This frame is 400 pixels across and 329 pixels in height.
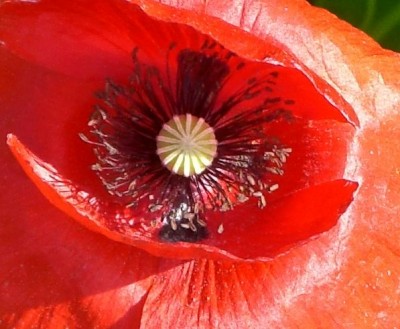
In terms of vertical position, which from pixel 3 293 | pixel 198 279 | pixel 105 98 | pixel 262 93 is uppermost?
pixel 262 93

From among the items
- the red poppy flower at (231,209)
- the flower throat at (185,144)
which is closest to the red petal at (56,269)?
the red poppy flower at (231,209)

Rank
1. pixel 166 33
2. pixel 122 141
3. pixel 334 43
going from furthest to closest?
pixel 122 141
pixel 334 43
pixel 166 33

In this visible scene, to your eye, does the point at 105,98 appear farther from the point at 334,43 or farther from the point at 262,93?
the point at 334,43

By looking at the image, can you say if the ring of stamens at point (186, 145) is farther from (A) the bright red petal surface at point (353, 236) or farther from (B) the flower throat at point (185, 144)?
(A) the bright red petal surface at point (353, 236)

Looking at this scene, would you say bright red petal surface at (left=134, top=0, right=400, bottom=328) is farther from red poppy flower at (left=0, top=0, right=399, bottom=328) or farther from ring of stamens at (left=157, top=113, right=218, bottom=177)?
ring of stamens at (left=157, top=113, right=218, bottom=177)

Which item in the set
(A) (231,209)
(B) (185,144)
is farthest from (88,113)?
(A) (231,209)

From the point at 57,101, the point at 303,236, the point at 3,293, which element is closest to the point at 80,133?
the point at 57,101

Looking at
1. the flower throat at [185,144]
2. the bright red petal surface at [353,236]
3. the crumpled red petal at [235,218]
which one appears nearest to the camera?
the crumpled red petal at [235,218]
